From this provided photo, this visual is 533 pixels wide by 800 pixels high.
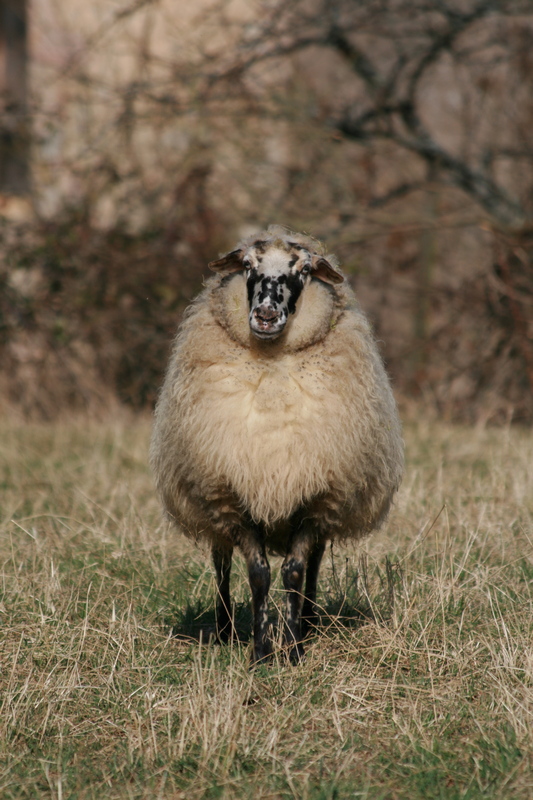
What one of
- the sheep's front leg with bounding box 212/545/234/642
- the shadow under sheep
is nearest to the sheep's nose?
the sheep's front leg with bounding box 212/545/234/642

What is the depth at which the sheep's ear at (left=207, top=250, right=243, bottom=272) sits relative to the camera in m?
3.71

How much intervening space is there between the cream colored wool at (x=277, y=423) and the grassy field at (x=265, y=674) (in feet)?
1.52

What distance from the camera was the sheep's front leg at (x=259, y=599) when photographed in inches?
140

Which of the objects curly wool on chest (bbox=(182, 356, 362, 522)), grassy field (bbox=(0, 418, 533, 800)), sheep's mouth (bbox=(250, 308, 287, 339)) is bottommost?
grassy field (bbox=(0, 418, 533, 800))

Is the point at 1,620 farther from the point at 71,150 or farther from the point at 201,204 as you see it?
the point at 71,150

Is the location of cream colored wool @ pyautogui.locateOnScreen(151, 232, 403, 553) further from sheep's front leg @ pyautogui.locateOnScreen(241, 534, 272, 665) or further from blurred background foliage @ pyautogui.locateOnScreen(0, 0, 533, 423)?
blurred background foliage @ pyautogui.locateOnScreen(0, 0, 533, 423)

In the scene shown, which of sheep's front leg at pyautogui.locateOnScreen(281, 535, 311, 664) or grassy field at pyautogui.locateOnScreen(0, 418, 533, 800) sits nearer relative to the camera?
grassy field at pyautogui.locateOnScreen(0, 418, 533, 800)

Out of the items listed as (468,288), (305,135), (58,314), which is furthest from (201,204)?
(468,288)

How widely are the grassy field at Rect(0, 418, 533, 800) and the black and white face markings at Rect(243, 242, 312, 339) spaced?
47.0 inches

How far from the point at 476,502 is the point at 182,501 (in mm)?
2380

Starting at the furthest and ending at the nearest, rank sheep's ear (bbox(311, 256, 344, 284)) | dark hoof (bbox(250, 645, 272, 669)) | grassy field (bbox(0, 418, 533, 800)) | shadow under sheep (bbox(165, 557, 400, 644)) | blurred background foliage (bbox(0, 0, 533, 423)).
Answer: blurred background foliage (bbox(0, 0, 533, 423)) < shadow under sheep (bbox(165, 557, 400, 644)) < sheep's ear (bbox(311, 256, 344, 284)) < dark hoof (bbox(250, 645, 272, 669)) < grassy field (bbox(0, 418, 533, 800))

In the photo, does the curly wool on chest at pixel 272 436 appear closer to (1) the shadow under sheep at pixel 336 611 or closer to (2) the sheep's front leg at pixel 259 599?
(2) the sheep's front leg at pixel 259 599

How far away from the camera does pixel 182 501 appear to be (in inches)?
146

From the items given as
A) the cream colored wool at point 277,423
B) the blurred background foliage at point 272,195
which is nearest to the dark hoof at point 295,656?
the cream colored wool at point 277,423
